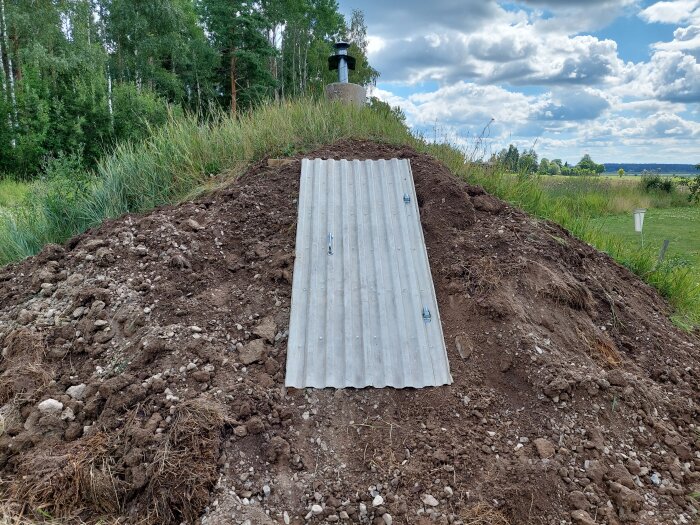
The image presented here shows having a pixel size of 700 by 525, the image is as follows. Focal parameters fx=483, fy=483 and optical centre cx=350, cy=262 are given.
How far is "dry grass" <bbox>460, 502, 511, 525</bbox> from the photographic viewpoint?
228cm

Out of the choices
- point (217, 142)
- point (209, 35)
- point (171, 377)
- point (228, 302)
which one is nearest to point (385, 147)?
point (217, 142)

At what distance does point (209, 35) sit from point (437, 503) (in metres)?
24.6

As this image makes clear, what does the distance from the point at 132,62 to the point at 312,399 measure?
72.5 feet

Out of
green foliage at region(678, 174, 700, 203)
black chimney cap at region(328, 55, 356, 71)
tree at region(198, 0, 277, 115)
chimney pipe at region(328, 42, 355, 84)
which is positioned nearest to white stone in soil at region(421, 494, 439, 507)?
chimney pipe at region(328, 42, 355, 84)

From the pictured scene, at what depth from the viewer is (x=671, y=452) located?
275 centimetres

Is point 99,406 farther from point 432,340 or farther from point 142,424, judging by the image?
point 432,340

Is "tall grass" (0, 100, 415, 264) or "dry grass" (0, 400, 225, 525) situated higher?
"tall grass" (0, 100, 415, 264)

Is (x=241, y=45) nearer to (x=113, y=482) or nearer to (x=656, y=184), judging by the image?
(x=656, y=184)

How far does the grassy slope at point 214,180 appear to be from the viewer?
5.01 m

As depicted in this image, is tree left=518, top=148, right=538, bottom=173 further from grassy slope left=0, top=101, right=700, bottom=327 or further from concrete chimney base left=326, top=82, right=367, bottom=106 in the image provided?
concrete chimney base left=326, top=82, right=367, bottom=106

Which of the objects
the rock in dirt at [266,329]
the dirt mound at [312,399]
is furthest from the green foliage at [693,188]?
the rock in dirt at [266,329]

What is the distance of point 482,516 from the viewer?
2.29 m

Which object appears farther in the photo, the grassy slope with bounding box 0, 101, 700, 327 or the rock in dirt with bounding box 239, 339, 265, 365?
the grassy slope with bounding box 0, 101, 700, 327

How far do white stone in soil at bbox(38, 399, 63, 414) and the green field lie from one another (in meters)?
6.58
